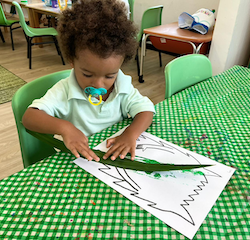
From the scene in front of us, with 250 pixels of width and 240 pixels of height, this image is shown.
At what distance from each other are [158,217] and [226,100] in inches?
24.8

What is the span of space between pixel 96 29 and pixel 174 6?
3063mm

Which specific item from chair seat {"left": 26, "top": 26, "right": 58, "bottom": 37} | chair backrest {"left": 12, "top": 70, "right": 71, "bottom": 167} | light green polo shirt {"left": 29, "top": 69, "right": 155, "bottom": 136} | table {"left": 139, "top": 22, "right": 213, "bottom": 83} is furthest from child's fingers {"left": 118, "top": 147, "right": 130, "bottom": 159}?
chair seat {"left": 26, "top": 26, "right": 58, "bottom": 37}

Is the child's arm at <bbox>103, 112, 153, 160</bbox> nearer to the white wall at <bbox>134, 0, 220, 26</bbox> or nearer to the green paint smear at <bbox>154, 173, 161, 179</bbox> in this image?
the green paint smear at <bbox>154, 173, 161, 179</bbox>

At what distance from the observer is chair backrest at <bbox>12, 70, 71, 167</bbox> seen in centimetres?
74

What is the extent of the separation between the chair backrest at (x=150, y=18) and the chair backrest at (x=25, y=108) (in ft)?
6.41

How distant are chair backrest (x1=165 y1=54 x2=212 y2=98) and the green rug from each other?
1.82 m

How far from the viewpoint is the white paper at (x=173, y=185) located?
443 millimetres

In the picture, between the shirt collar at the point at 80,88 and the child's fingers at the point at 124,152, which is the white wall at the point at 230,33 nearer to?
the shirt collar at the point at 80,88

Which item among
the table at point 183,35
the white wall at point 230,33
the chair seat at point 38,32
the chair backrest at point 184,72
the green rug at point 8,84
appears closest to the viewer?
the chair backrest at point 184,72

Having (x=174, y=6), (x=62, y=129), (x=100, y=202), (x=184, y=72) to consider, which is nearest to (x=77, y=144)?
(x=62, y=129)

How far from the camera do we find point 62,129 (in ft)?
2.07

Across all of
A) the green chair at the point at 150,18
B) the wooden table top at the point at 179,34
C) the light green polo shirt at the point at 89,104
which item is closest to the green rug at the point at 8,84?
the green chair at the point at 150,18

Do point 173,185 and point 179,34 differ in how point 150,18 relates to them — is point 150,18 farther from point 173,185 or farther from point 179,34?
point 173,185

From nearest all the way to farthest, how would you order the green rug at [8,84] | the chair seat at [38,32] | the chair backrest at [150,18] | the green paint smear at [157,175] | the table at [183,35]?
1. the green paint smear at [157,175]
2. the table at [183,35]
3. the green rug at [8,84]
4. the chair backrest at [150,18]
5. the chair seat at [38,32]
